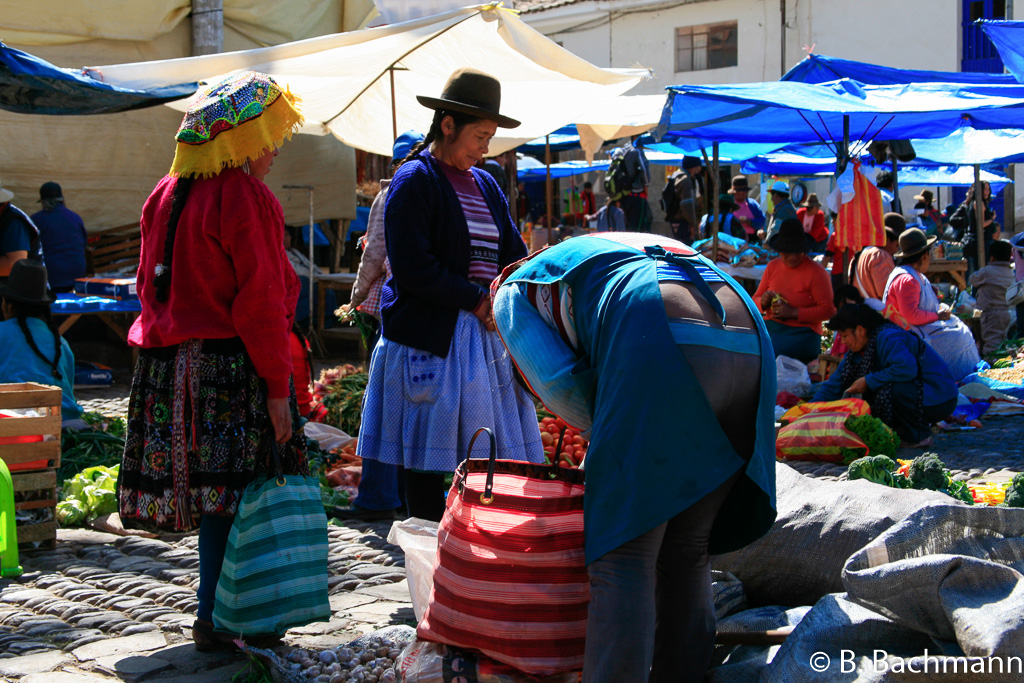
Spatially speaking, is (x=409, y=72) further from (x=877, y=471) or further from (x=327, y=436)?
(x=877, y=471)

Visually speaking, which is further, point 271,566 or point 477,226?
point 477,226

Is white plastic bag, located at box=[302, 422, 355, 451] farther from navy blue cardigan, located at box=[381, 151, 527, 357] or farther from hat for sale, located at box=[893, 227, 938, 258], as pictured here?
hat for sale, located at box=[893, 227, 938, 258]

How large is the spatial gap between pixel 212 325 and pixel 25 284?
329 cm

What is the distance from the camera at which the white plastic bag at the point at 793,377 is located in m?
7.98

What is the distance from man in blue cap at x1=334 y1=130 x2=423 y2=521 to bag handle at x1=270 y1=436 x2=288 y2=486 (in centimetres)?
182

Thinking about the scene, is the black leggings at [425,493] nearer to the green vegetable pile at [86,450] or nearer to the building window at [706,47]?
the green vegetable pile at [86,450]

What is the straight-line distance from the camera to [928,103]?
7.76 meters

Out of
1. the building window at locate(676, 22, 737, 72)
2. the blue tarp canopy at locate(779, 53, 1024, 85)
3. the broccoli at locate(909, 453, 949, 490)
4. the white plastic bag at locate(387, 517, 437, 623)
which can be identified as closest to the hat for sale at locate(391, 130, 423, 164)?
the white plastic bag at locate(387, 517, 437, 623)

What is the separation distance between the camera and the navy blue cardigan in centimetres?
335

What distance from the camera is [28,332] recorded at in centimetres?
568

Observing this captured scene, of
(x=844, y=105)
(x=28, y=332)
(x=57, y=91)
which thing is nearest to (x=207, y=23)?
(x=57, y=91)

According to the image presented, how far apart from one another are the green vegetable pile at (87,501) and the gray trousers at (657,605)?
3529 millimetres

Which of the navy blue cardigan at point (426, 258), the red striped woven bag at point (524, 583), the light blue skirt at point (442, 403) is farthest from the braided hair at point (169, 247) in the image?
the red striped woven bag at point (524, 583)

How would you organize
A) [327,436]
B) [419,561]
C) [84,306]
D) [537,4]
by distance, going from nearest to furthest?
[419,561]
[327,436]
[84,306]
[537,4]
